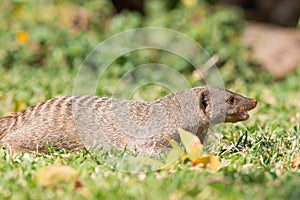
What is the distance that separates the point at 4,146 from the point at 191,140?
1229 mm

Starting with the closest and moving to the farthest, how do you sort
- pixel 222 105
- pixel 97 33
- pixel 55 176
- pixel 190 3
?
pixel 55 176
pixel 222 105
pixel 97 33
pixel 190 3

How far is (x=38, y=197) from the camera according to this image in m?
3.16

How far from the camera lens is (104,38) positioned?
848cm

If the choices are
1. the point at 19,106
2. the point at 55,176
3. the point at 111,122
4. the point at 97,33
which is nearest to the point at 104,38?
the point at 97,33

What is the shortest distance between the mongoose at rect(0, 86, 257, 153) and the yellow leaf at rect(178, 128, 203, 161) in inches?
10.1

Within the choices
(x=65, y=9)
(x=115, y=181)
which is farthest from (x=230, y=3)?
(x=115, y=181)

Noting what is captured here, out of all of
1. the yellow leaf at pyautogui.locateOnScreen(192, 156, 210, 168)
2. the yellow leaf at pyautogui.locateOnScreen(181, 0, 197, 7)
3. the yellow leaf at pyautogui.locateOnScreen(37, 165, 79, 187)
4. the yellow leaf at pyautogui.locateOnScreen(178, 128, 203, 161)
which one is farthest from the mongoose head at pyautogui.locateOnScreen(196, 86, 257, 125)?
the yellow leaf at pyautogui.locateOnScreen(181, 0, 197, 7)

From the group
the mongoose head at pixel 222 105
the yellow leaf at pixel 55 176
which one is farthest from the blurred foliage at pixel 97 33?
the yellow leaf at pixel 55 176

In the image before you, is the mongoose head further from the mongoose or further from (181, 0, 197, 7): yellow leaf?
(181, 0, 197, 7): yellow leaf

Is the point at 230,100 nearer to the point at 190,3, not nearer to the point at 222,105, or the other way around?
the point at 222,105

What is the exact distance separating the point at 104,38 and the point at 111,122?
4.19 m

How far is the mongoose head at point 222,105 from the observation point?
14.9 ft

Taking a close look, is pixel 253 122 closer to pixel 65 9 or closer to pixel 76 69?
pixel 76 69

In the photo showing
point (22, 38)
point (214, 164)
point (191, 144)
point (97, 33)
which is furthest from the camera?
point (97, 33)
